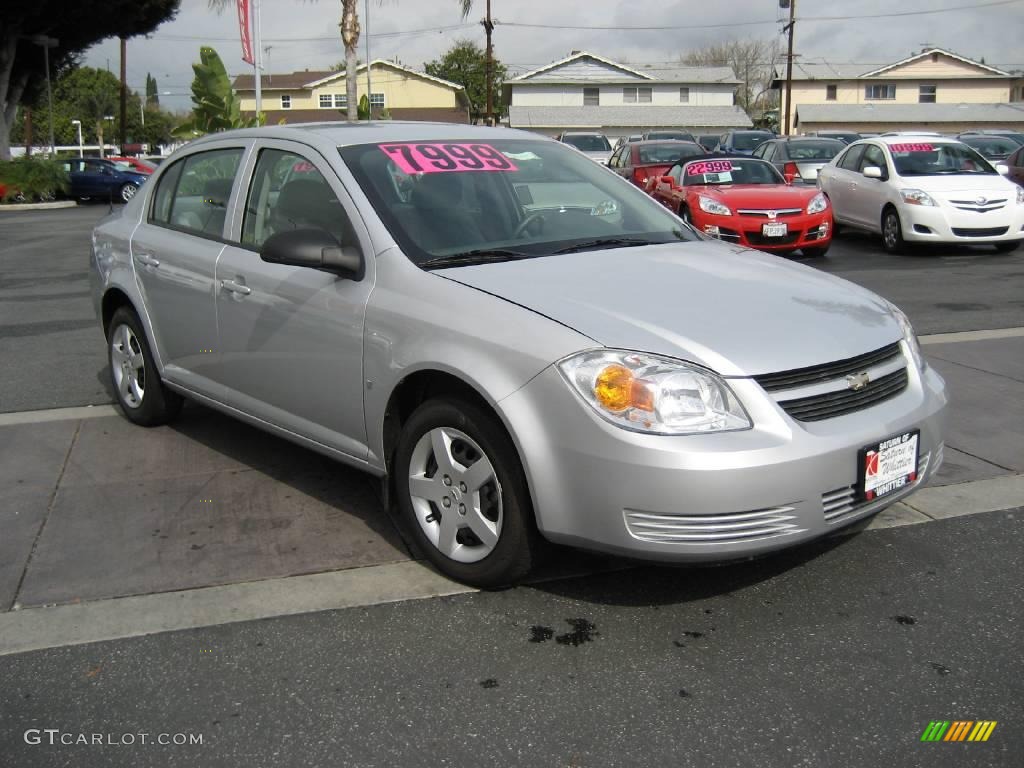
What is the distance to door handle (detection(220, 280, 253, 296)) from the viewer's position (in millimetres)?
4723

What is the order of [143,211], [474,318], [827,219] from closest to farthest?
[474,318] < [143,211] < [827,219]

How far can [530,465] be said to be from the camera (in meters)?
3.44

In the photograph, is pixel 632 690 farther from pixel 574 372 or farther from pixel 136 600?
pixel 136 600

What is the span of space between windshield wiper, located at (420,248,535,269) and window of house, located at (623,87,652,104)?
65005mm

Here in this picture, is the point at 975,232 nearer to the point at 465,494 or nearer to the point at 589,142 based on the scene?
the point at 465,494

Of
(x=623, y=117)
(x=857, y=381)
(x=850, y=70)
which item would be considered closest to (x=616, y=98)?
(x=623, y=117)

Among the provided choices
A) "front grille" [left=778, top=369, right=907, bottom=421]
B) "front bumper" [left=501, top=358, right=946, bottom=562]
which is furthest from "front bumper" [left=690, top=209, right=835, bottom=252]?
"front bumper" [left=501, top=358, right=946, bottom=562]

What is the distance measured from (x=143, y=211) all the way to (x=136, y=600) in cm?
282

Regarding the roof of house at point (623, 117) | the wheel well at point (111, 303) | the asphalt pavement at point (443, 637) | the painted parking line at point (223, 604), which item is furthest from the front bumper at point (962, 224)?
the roof of house at point (623, 117)

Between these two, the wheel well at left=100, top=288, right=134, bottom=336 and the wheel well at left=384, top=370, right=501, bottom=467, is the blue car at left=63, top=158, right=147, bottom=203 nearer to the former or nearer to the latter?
the wheel well at left=100, top=288, right=134, bottom=336

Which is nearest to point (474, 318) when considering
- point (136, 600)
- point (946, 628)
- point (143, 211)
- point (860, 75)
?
point (136, 600)

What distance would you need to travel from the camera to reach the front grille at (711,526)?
3.29 m

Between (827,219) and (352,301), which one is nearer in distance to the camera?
(352,301)

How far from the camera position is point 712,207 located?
42.8ft
